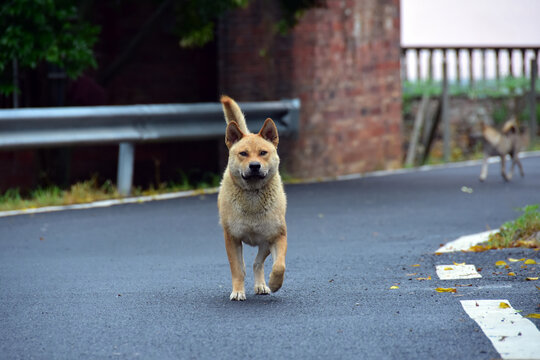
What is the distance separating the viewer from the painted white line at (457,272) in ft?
23.8

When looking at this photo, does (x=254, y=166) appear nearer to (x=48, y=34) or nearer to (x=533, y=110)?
(x=48, y=34)

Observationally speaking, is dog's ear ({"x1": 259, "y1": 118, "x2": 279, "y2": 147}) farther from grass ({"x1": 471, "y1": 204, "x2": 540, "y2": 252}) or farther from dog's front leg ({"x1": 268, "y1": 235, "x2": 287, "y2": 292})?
grass ({"x1": 471, "y1": 204, "x2": 540, "y2": 252})

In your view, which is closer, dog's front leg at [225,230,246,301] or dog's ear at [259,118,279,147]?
dog's front leg at [225,230,246,301]

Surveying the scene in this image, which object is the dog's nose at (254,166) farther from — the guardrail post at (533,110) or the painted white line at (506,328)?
the guardrail post at (533,110)

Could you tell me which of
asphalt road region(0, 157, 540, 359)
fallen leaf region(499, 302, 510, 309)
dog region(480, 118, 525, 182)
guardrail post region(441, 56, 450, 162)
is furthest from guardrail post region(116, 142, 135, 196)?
guardrail post region(441, 56, 450, 162)

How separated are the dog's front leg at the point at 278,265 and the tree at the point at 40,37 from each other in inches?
263

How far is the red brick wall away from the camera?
15.1 m

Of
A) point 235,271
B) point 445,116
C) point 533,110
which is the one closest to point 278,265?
point 235,271

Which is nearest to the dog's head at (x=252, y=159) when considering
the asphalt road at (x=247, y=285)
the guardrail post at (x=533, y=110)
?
the asphalt road at (x=247, y=285)

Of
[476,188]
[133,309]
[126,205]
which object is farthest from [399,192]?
[133,309]

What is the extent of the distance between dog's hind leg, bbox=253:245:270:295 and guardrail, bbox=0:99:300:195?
578 cm

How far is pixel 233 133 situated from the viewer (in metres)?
6.93

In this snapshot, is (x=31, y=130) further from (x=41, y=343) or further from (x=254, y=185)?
(x=41, y=343)

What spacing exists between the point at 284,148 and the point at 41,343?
32.5 ft
